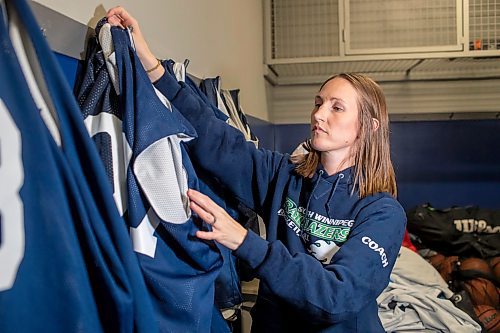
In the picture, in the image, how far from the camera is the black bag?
2.71 meters

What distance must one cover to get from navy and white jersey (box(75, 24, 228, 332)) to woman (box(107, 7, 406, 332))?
3.5 inches

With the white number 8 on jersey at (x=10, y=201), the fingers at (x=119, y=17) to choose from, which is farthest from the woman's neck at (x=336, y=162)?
the white number 8 on jersey at (x=10, y=201)

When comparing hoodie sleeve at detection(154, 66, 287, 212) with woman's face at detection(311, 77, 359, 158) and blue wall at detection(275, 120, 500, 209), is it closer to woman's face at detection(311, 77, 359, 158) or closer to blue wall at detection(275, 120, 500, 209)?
woman's face at detection(311, 77, 359, 158)

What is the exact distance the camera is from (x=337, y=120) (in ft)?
3.58

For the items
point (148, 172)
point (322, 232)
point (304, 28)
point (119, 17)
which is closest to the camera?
point (148, 172)

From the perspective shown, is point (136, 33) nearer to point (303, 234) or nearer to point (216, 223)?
point (216, 223)

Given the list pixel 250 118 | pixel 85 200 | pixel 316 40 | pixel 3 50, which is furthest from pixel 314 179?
pixel 316 40

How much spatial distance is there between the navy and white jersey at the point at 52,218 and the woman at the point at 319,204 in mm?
287

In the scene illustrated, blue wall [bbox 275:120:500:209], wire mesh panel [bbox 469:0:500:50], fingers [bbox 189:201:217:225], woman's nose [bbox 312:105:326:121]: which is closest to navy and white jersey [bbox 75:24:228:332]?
fingers [bbox 189:201:217:225]

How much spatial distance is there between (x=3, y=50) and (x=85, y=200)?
182mm

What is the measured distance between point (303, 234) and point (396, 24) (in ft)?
6.12

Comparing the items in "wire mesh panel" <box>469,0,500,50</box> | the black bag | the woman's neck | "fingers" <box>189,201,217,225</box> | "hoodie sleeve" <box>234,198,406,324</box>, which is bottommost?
the black bag

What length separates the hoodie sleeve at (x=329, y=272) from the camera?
2.93ft

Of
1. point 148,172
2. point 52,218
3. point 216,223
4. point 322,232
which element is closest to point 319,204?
point 322,232
